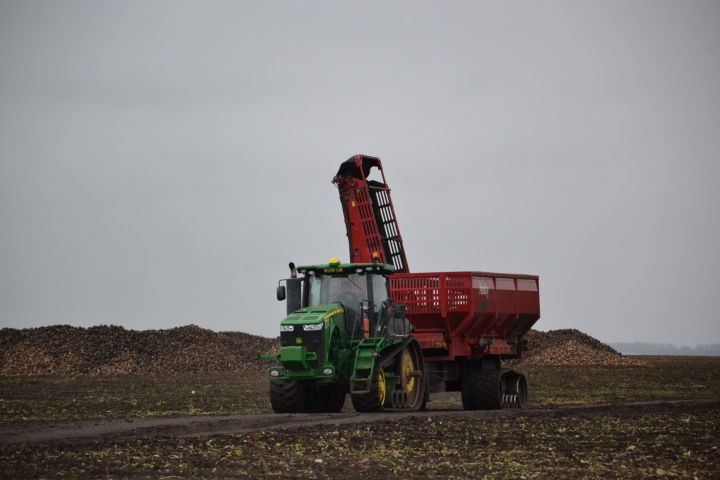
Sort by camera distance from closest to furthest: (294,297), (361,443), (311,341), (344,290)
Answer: (361,443), (311,341), (344,290), (294,297)

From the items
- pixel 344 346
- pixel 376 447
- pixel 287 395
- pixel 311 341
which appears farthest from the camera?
pixel 344 346

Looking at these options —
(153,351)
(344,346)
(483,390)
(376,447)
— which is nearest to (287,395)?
(344,346)

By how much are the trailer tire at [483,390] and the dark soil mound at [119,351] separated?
23346mm

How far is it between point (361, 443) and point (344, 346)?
5.64m

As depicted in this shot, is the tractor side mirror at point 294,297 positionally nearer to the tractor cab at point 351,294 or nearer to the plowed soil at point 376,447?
the tractor cab at point 351,294

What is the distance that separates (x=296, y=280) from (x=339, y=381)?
2358 mm

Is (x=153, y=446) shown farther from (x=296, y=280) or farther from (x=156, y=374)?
(x=156, y=374)

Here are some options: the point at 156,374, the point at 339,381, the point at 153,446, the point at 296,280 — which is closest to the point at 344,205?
the point at 296,280

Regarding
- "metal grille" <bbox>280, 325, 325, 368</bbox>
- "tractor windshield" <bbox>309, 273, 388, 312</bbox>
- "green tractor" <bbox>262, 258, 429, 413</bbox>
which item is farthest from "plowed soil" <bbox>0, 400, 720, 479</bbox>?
"tractor windshield" <bbox>309, 273, 388, 312</bbox>

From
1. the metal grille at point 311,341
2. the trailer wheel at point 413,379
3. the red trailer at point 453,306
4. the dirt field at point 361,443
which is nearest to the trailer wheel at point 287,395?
the metal grille at point 311,341

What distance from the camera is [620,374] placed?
40875mm

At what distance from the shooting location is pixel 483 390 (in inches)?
869

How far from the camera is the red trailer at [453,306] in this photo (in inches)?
837

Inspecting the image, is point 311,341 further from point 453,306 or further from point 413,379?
point 453,306
